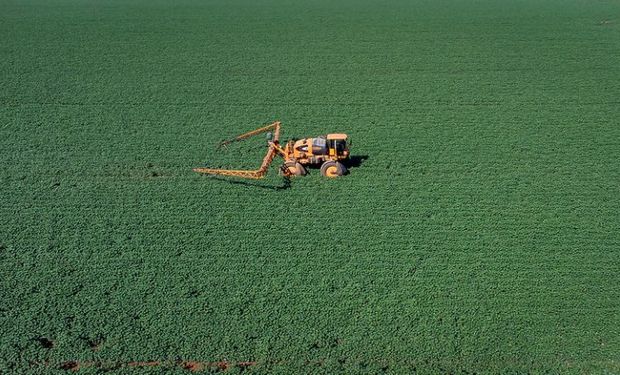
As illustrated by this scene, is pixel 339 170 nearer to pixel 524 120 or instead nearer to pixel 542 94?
pixel 524 120

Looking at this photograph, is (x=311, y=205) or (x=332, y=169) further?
(x=332, y=169)

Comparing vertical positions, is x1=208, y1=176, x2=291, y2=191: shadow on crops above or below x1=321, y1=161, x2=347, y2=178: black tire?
below

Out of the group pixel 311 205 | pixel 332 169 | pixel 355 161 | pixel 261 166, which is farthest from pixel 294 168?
pixel 355 161

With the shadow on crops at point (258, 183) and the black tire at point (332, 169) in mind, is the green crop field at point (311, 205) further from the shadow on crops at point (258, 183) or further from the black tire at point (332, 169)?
the black tire at point (332, 169)

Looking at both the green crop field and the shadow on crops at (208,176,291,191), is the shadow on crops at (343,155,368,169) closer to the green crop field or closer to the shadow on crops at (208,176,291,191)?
the green crop field

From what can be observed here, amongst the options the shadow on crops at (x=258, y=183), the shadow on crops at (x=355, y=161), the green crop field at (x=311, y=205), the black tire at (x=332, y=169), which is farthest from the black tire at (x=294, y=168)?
the shadow on crops at (x=355, y=161)

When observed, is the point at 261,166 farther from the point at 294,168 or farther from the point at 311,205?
the point at 311,205

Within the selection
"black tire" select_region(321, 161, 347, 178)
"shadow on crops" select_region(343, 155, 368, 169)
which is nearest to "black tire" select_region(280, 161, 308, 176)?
"black tire" select_region(321, 161, 347, 178)
